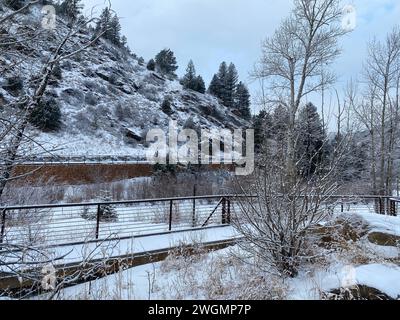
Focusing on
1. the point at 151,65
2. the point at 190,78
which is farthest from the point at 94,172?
the point at 190,78

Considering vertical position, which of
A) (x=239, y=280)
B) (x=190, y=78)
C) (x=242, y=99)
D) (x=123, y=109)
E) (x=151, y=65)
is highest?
(x=151, y=65)

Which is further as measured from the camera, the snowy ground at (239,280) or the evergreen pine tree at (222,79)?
the evergreen pine tree at (222,79)

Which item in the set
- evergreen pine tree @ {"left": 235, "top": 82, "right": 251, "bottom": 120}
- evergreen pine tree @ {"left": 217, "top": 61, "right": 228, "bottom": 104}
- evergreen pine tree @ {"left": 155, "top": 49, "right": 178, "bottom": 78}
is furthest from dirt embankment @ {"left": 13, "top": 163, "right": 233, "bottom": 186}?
evergreen pine tree @ {"left": 155, "top": 49, "right": 178, "bottom": 78}

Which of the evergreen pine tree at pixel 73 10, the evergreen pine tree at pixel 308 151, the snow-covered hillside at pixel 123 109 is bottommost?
the evergreen pine tree at pixel 308 151

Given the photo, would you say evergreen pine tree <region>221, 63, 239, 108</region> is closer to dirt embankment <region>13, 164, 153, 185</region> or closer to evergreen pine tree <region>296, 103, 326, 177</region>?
dirt embankment <region>13, 164, 153, 185</region>

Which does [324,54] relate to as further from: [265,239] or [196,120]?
[196,120]

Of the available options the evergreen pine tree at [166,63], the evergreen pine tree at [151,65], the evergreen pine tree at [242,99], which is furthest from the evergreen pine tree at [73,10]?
the evergreen pine tree at [166,63]

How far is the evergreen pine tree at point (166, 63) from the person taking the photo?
62.2 metres

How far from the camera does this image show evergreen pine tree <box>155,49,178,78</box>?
6217 centimetres

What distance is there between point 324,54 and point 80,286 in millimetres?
18583

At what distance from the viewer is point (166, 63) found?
63.5 m

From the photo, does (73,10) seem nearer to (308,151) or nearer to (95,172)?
(308,151)

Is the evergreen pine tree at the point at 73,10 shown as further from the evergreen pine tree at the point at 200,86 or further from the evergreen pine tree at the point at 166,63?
the evergreen pine tree at the point at 166,63

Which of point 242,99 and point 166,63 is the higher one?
point 166,63
